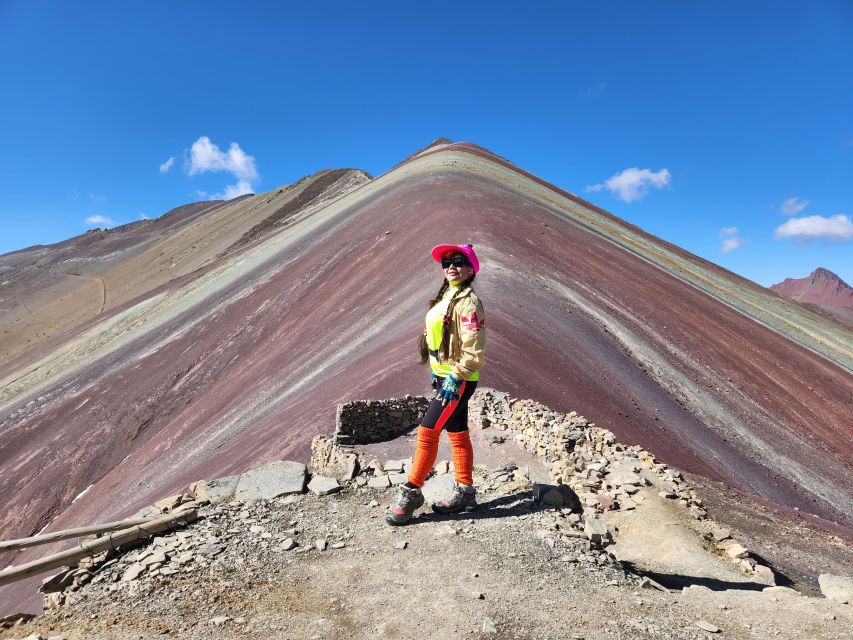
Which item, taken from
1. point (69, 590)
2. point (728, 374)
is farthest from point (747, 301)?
point (69, 590)

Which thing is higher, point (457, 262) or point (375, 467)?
point (457, 262)

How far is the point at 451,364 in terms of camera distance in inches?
185

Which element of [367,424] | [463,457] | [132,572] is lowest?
[132,572]

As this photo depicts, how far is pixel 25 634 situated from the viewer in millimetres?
3350

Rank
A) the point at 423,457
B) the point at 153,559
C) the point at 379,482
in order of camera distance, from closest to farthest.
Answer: the point at 153,559 < the point at 423,457 < the point at 379,482

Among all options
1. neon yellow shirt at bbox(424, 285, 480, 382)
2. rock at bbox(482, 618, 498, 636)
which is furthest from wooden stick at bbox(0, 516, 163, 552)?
rock at bbox(482, 618, 498, 636)

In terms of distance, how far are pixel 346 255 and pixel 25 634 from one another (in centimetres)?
2091

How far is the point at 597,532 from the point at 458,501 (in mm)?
1214

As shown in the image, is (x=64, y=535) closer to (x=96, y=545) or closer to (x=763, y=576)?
(x=96, y=545)

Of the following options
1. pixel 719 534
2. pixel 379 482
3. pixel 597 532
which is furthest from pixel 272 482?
pixel 719 534

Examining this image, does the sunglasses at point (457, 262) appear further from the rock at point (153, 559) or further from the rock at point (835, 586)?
the rock at point (835, 586)

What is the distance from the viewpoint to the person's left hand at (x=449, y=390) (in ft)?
15.2

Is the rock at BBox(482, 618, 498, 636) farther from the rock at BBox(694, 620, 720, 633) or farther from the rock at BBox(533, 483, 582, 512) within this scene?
the rock at BBox(533, 483, 582, 512)

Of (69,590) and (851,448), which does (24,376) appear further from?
(851,448)
